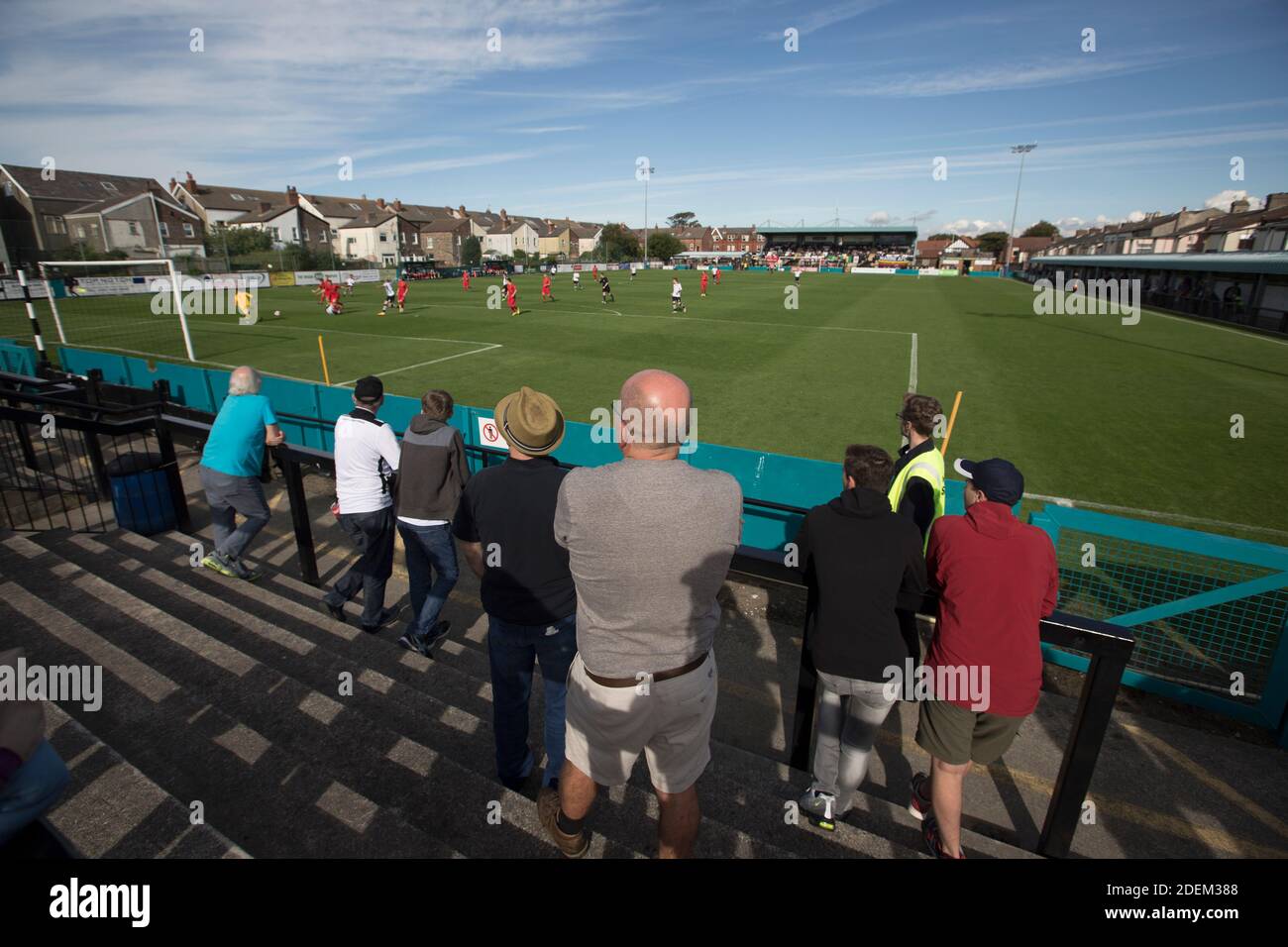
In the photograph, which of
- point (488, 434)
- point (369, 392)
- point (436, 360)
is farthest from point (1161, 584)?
point (436, 360)

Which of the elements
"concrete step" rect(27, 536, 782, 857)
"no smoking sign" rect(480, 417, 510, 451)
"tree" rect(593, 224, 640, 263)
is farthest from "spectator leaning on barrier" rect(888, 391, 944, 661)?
"tree" rect(593, 224, 640, 263)

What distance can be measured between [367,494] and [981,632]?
14.6 feet

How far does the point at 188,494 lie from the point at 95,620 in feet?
18.0

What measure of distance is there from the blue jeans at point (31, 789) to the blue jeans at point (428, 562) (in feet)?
9.88

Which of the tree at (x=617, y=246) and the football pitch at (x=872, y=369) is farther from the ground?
the tree at (x=617, y=246)

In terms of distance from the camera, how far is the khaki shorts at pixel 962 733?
9.96 feet

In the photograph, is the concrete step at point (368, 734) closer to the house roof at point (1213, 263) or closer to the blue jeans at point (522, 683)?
the blue jeans at point (522, 683)

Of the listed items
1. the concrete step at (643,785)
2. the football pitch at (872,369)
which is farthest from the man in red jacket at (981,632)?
the football pitch at (872,369)

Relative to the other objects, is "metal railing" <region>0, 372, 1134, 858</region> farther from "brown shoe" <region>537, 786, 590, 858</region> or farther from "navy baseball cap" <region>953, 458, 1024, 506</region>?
"brown shoe" <region>537, 786, 590, 858</region>

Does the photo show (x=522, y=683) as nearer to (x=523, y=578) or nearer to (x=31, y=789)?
(x=523, y=578)

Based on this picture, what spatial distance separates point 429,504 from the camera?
4734 mm

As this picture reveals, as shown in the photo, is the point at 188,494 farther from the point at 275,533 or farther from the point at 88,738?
the point at 88,738

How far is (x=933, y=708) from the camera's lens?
309 centimetres
